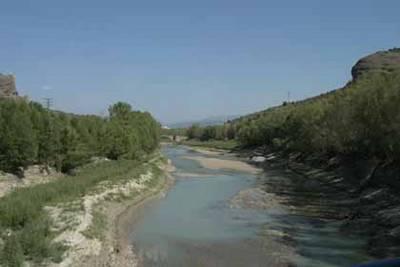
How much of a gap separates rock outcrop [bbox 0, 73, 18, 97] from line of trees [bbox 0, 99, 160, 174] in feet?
254

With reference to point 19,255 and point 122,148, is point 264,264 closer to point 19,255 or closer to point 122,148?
point 19,255

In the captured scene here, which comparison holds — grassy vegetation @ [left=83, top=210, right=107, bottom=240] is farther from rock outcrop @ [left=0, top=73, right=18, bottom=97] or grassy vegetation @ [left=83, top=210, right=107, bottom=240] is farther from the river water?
rock outcrop @ [left=0, top=73, right=18, bottom=97]

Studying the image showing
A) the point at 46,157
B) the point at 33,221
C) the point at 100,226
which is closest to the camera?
the point at 33,221

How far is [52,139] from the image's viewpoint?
2736 inches

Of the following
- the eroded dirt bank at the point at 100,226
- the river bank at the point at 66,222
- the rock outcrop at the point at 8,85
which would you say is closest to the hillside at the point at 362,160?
the eroded dirt bank at the point at 100,226

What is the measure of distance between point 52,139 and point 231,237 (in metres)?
38.0

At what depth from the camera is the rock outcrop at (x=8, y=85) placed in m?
163

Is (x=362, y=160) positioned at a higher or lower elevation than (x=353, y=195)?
higher

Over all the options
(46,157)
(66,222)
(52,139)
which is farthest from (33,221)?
(52,139)

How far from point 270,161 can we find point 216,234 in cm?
8410

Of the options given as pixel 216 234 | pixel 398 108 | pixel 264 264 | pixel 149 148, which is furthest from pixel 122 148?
pixel 264 264

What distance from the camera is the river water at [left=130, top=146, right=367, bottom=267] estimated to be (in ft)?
102

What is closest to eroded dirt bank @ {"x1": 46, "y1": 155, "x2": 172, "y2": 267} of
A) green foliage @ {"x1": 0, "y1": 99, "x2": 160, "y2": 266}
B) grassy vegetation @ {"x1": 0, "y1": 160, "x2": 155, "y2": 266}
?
grassy vegetation @ {"x1": 0, "y1": 160, "x2": 155, "y2": 266}

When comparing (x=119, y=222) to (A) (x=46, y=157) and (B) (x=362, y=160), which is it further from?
(B) (x=362, y=160)
